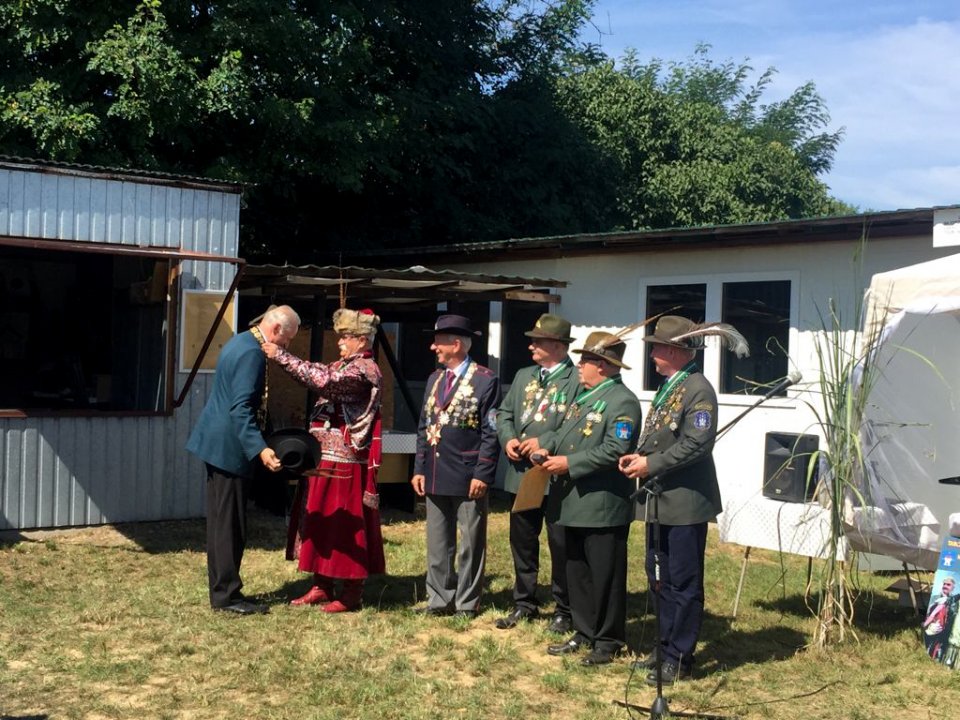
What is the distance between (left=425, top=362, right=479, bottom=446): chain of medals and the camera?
21.7 feet

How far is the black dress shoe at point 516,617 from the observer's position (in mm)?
6461

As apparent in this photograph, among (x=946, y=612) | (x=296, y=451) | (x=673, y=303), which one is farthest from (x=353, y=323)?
(x=673, y=303)

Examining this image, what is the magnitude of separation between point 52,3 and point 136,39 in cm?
117

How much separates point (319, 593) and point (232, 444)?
115 centimetres

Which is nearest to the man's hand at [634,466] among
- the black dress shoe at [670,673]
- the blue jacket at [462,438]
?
the black dress shoe at [670,673]

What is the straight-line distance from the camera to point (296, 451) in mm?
6961

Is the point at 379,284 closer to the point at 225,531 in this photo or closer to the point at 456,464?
the point at 456,464

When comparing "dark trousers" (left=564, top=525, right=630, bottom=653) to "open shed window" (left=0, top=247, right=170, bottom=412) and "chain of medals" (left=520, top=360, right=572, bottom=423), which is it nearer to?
"chain of medals" (left=520, top=360, right=572, bottom=423)

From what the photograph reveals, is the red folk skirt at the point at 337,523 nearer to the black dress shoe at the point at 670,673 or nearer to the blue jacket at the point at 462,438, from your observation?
the blue jacket at the point at 462,438

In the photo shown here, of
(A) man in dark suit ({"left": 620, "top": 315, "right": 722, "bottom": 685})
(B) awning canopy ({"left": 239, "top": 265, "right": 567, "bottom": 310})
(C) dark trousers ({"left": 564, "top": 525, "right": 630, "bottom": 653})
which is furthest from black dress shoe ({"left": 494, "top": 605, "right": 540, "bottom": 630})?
(B) awning canopy ({"left": 239, "top": 265, "right": 567, "bottom": 310})

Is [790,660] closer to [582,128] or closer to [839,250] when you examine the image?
[839,250]

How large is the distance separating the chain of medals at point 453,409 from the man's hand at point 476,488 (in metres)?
0.35

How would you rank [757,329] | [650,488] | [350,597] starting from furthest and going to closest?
[757,329] → [350,597] → [650,488]

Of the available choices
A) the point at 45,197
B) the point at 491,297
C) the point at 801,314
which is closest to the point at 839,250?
the point at 801,314
